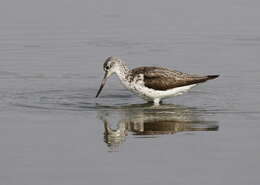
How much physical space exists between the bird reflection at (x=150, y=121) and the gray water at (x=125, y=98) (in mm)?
19

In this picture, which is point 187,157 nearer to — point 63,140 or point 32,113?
point 63,140

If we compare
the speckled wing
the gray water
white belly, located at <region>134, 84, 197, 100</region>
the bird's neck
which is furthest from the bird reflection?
the bird's neck

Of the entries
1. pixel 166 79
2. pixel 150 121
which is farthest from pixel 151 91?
pixel 150 121

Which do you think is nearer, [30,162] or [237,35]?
[30,162]

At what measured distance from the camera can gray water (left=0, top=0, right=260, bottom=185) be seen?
36.0 feet

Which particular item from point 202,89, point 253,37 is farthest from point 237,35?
point 202,89

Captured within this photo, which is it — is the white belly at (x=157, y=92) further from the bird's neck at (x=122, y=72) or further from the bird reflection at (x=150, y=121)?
the bird's neck at (x=122, y=72)

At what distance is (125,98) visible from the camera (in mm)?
16234

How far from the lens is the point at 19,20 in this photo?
21.9 meters

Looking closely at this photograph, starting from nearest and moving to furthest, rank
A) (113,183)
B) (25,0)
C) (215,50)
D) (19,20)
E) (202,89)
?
(113,183) → (202,89) → (215,50) → (19,20) → (25,0)

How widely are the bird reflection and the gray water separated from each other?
0.02 meters

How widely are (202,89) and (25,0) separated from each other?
29.0ft

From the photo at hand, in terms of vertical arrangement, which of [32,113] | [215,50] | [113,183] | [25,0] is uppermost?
[25,0]

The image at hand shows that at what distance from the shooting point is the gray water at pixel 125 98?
10977 millimetres
